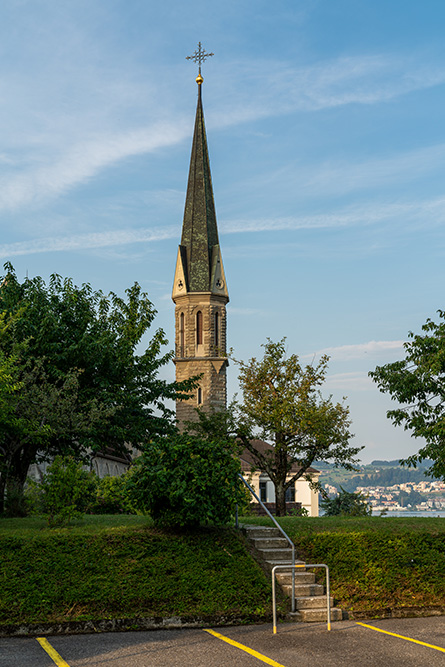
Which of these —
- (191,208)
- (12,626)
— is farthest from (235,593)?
(191,208)

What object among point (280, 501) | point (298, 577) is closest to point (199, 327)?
point (280, 501)

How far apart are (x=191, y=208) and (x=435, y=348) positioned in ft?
178

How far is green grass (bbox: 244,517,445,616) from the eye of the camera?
42.9 ft

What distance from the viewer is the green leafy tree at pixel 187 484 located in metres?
13.4

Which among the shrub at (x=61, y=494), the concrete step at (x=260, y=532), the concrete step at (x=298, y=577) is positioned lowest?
the concrete step at (x=298, y=577)

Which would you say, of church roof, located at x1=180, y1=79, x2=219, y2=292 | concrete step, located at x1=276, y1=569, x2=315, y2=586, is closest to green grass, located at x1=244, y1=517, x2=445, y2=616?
concrete step, located at x1=276, y1=569, x2=315, y2=586

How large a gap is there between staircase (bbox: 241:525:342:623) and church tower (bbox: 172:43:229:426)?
158ft

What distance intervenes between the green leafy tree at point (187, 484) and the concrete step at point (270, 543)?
3.47 feet

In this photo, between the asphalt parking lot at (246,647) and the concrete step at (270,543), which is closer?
the asphalt parking lot at (246,647)

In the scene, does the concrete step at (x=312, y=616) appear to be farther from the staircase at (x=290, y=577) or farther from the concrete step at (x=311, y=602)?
the concrete step at (x=311, y=602)

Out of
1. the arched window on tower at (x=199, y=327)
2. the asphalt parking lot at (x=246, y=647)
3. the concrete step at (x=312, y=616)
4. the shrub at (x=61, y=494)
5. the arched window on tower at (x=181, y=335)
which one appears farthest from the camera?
the arched window on tower at (x=181, y=335)

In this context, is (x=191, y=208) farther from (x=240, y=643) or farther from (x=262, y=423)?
(x=240, y=643)

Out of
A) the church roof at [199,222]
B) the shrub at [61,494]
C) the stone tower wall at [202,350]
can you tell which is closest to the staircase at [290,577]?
the shrub at [61,494]

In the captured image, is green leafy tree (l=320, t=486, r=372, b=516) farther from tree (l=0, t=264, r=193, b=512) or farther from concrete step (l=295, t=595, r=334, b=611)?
concrete step (l=295, t=595, r=334, b=611)
